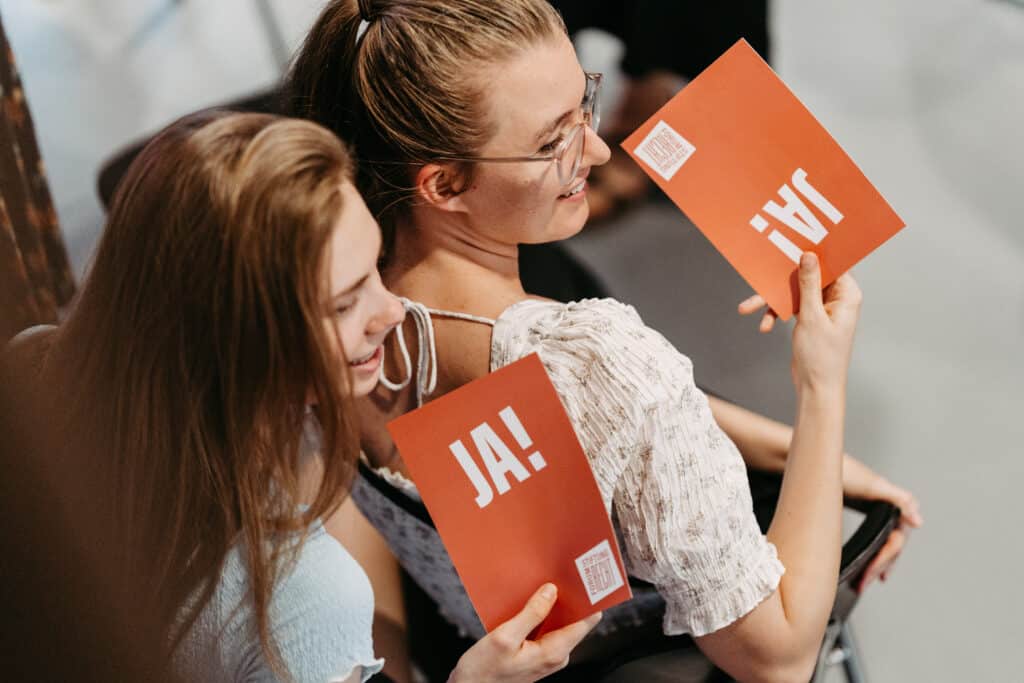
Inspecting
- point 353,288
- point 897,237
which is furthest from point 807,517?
point 897,237

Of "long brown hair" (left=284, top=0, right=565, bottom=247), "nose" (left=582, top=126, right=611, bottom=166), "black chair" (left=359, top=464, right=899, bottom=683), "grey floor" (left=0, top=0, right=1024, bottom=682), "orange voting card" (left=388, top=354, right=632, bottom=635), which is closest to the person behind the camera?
"orange voting card" (left=388, top=354, right=632, bottom=635)

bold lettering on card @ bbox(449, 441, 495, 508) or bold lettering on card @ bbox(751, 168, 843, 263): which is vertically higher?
bold lettering on card @ bbox(751, 168, 843, 263)

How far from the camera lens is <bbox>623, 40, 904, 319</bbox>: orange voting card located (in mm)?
1150

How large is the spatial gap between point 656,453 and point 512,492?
176 millimetres

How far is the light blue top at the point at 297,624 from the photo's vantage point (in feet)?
3.22

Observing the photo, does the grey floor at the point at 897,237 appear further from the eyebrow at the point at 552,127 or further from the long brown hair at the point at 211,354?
the long brown hair at the point at 211,354

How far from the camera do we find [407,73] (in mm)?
1048

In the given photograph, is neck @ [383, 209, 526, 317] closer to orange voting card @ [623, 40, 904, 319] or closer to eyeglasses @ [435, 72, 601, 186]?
eyeglasses @ [435, 72, 601, 186]

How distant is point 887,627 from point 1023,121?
5.78ft

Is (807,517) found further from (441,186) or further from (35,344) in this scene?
(35,344)

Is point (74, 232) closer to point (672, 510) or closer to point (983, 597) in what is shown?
point (672, 510)

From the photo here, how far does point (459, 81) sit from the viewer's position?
3.45ft

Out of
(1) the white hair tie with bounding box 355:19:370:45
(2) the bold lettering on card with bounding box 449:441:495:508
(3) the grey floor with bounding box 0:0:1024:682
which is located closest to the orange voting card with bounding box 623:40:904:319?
(1) the white hair tie with bounding box 355:19:370:45

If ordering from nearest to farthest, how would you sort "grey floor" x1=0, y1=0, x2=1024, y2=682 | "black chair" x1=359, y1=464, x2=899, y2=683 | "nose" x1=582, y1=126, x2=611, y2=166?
"nose" x1=582, y1=126, x2=611, y2=166 → "black chair" x1=359, y1=464, x2=899, y2=683 → "grey floor" x1=0, y1=0, x2=1024, y2=682
